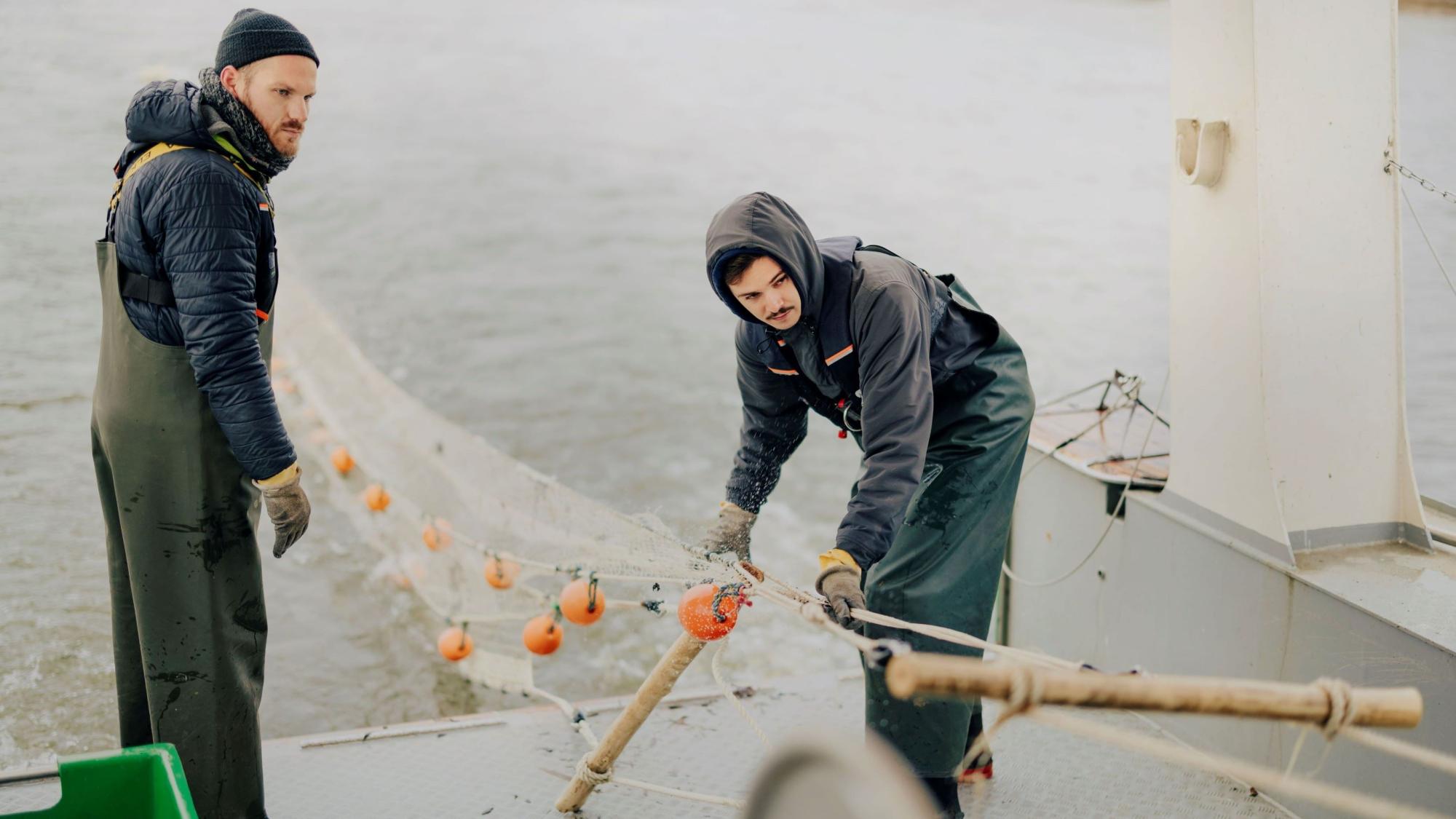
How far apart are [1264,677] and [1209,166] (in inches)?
46.9

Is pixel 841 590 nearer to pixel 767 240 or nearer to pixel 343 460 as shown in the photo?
pixel 767 240

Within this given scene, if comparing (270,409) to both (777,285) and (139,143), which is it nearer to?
(139,143)

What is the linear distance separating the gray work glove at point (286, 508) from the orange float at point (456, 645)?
1796 millimetres

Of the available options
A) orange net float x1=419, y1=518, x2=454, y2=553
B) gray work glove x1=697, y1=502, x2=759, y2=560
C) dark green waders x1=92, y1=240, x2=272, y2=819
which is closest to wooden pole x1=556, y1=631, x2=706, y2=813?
gray work glove x1=697, y1=502, x2=759, y2=560

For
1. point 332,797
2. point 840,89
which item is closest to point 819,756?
point 332,797

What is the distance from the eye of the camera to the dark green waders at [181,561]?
1.97 m

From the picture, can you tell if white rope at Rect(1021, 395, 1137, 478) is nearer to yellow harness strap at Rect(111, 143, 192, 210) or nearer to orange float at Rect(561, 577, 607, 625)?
orange float at Rect(561, 577, 607, 625)

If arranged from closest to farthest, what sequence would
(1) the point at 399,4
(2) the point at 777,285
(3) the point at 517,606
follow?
(2) the point at 777,285, (3) the point at 517,606, (1) the point at 399,4

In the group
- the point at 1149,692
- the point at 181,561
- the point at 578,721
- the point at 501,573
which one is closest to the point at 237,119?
the point at 181,561

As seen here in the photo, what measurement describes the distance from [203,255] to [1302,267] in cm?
229

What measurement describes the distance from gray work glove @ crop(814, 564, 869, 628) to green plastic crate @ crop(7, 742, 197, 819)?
3.64 ft

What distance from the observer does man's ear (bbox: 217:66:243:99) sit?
1.93 meters

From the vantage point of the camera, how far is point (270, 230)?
6.69 feet

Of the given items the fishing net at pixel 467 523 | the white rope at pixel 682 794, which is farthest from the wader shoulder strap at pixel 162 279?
the white rope at pixel 682 794
